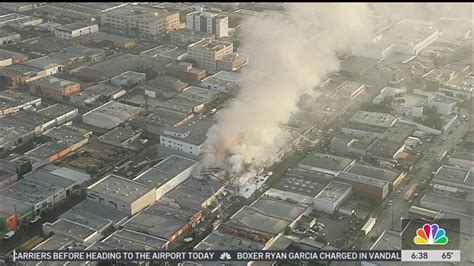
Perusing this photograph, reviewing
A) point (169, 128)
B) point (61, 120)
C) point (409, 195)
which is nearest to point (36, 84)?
point (61, 120)

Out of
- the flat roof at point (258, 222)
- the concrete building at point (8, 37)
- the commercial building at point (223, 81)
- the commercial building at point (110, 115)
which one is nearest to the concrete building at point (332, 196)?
the flat roof at point (258, 222)

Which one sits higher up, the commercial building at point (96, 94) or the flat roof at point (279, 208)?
the flat roof at point (279, 208)

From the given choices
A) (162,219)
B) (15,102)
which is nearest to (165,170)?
(162,219)

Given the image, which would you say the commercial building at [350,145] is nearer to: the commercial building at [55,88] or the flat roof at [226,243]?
the flat roof at [226,243]

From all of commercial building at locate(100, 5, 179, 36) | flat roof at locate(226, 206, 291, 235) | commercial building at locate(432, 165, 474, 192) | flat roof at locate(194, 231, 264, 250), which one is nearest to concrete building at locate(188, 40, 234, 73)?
commercial building at locate(100, 5, 179, 36)

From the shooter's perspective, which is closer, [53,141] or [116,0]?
[53,141]

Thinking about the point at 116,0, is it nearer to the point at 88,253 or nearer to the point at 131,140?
the point at 131,140
